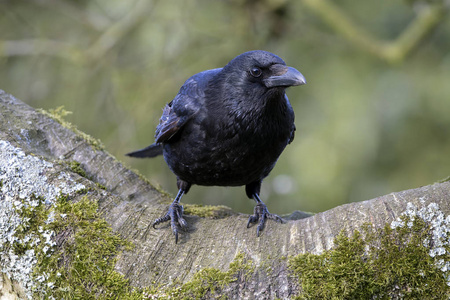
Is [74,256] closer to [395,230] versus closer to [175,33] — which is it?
[395,230]

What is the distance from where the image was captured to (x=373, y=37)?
5.62m

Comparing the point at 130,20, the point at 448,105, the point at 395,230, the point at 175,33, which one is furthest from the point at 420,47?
the point at 395,230

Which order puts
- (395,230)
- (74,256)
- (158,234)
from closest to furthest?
(395,230), (74,256), (158,234)

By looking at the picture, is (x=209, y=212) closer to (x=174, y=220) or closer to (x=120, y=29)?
(x=174, y=220)

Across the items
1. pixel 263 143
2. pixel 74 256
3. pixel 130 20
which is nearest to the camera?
pixel 74 256

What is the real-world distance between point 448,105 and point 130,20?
12.1 feet

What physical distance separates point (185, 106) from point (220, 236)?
4.02 ft

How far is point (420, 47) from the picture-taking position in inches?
213

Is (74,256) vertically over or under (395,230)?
under

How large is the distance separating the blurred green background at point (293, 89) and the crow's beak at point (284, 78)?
2.43 meters

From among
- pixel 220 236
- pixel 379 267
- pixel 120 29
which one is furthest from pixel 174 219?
pixel 120 29

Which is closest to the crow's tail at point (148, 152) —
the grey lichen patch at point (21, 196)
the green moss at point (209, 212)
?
the green moss at point (209, 212)

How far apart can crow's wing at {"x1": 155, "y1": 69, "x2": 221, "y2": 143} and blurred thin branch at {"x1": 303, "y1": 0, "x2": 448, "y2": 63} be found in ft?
7.93

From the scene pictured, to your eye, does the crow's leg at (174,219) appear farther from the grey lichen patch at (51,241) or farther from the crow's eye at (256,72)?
the crow's eye at (256,72)
